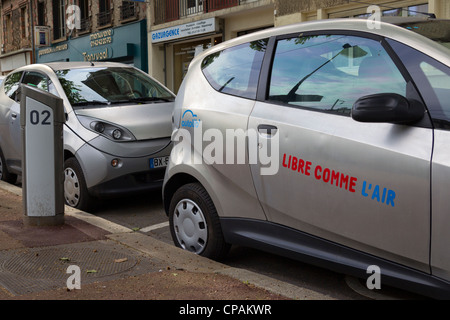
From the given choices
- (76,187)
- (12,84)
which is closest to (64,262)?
(76,187)

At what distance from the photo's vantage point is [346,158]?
302cm

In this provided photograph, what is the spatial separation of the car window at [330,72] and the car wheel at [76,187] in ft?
10.2

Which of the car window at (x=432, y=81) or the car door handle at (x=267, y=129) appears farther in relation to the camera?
the car door handle at (x=267, y=129)

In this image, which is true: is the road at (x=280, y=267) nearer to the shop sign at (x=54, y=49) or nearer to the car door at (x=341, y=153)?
the car door at (x=341, y=153)

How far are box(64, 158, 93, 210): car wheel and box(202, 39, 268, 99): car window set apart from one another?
2409 millimetres

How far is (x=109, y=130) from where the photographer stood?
6051 mm

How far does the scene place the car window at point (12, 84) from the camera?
7582 mm

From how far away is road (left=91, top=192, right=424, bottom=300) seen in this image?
3507mm

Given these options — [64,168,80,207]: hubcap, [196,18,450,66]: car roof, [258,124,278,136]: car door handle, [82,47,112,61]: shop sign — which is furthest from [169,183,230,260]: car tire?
[82,47,112,61]: shop sign

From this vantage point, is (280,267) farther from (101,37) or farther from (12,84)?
(101,37)

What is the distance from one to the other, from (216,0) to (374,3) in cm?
601

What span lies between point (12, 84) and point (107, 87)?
1.78 m

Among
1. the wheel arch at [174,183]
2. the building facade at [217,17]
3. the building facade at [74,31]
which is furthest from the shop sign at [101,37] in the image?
the wheel arch at [174,183]

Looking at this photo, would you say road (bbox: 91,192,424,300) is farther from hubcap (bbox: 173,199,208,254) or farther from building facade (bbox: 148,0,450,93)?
building facade (bbox: 148,0,450,93)
